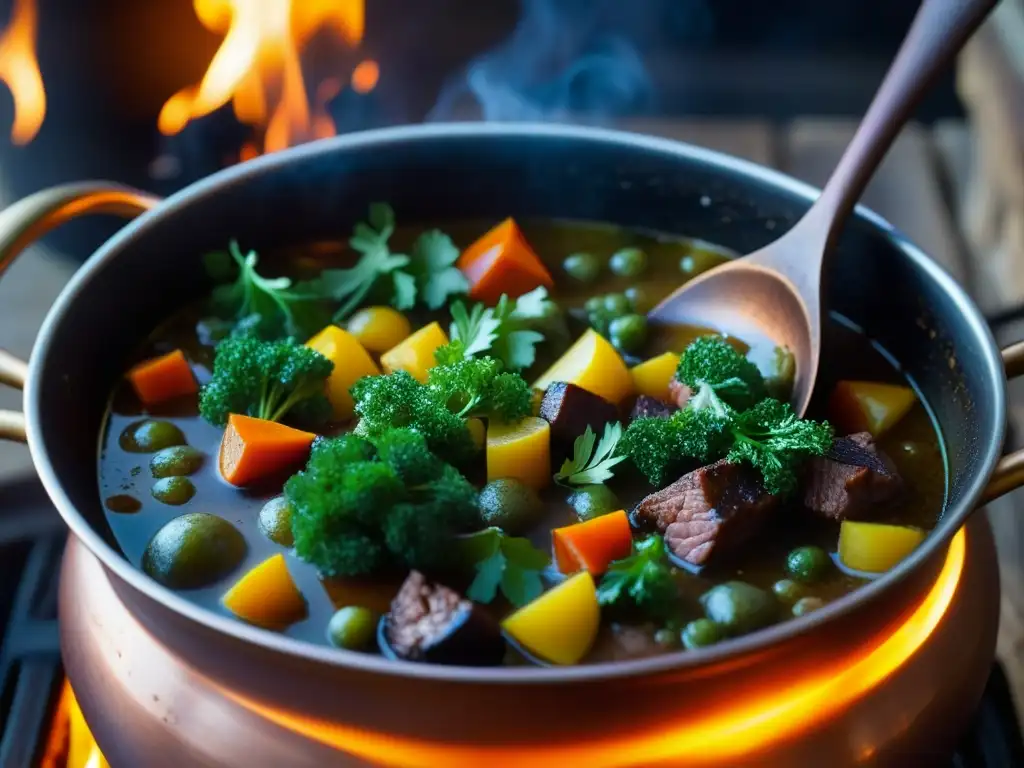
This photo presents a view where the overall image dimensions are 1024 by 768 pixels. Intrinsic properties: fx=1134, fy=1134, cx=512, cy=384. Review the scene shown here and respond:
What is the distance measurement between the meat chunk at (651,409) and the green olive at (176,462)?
78cm

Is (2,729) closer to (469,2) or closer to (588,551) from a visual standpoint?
(588,551)

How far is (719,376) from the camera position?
1.97 meters

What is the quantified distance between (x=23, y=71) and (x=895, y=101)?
228 cm

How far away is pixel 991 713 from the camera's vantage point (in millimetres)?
2068

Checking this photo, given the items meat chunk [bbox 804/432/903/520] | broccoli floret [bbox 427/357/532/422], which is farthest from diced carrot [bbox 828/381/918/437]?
broccoli floret [bbox 427/357/532/422]

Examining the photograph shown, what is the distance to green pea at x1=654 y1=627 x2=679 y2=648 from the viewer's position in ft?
5.46

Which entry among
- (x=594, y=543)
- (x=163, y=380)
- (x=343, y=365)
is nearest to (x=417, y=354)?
(x=343, y=365)

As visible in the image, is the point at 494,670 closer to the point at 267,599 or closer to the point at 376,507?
the point at 376,507

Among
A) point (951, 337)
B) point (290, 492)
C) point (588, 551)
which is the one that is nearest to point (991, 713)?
point (951, 337)

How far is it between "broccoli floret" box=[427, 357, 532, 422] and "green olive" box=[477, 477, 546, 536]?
0.44ft

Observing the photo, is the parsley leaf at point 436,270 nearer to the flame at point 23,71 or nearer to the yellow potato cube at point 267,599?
the yellow potato cube at point 267,599

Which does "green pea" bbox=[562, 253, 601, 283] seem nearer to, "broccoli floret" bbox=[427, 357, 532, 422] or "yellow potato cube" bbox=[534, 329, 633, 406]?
"yellow potato cube" bbox=[534, 329, 633, 406]

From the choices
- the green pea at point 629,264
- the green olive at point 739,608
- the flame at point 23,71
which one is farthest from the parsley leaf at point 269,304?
the flame at point 23,71

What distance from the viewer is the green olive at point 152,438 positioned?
2047 millimetres
